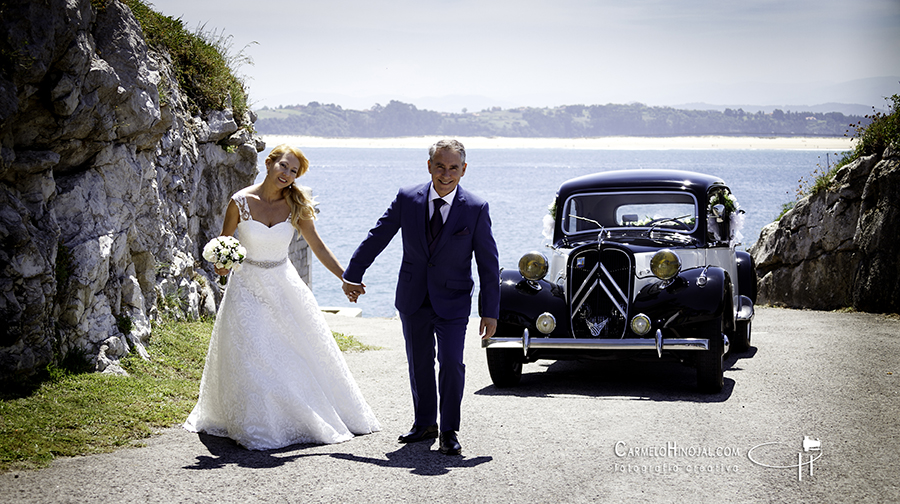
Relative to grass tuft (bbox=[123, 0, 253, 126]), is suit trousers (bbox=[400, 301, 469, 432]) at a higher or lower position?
lower

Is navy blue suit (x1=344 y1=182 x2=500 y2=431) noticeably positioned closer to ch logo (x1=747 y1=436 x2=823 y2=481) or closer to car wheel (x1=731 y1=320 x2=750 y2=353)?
ch logo (x1=747 y1=436 x2=823 y2=481)

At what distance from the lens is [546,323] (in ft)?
25.0

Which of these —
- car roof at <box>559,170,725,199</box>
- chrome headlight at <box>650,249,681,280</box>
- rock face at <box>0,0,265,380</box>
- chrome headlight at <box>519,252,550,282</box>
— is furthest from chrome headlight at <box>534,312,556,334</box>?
rock face at <box>0,0,265,380</box>

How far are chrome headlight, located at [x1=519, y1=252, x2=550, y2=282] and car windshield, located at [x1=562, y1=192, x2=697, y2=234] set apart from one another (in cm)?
113

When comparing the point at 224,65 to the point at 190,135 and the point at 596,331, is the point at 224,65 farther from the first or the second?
the point at 596,331

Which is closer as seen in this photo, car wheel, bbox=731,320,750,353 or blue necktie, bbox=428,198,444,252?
blue necktie, bbox=428,198,444,252

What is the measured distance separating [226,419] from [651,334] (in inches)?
159

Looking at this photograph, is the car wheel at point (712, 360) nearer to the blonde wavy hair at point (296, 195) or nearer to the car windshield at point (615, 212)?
the car windshield at point (615, 212)

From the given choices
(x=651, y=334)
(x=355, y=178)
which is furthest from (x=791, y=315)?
(x=355, y=178)

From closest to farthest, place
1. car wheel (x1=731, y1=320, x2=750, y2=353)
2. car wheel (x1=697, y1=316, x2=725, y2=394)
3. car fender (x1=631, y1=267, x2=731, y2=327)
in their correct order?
car wheel (x1=697, y1=316, x2=725, y2=394), car fender (x1=631, y1=267, x2=731, y2=327), car wheel (x1=731, y1=320, x2=750, y2=353)

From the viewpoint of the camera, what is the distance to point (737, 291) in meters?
9.86

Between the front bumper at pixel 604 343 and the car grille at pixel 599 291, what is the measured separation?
438 mm

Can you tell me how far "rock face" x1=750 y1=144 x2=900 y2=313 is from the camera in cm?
1254

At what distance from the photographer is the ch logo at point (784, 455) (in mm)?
4945
